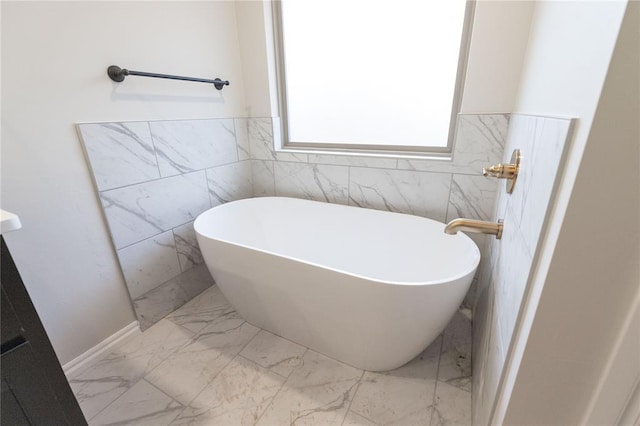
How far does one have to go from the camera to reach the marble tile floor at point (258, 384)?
114cm

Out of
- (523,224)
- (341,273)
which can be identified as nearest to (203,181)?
(341,273)

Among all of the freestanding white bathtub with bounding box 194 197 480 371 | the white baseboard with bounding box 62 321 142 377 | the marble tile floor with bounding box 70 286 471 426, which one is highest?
the freestanding white bathtub with bounding box 194 197 480 371

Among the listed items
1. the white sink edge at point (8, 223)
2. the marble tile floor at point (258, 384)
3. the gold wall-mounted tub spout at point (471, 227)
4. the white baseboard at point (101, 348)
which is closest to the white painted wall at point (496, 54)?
the gold wall-mounted tub spout at point (471, 227)

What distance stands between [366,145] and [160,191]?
1.30m

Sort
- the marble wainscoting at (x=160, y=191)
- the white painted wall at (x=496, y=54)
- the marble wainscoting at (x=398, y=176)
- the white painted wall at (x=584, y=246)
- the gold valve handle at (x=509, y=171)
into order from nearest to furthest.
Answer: the white painted wall at (x=584, y=246) < the gold valve handle at (x=509, y=171) < the white painted wall at (x=496, y=54) < the marble wainscoting at (x=160, y=191) < the marble wainscoting at (x=398, y=176)

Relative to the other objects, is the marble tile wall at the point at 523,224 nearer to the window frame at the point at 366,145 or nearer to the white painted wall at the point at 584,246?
the white painted wall at the point at 584,246

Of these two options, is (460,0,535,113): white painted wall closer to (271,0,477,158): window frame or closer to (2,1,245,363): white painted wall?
(271,0,477,158): window frame

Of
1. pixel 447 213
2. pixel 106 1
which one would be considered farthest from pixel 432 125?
pixel 106 1

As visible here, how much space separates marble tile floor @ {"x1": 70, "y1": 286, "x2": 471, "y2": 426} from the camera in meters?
1.14

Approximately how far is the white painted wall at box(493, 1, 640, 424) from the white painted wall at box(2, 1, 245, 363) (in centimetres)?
168

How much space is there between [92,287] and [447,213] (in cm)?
191

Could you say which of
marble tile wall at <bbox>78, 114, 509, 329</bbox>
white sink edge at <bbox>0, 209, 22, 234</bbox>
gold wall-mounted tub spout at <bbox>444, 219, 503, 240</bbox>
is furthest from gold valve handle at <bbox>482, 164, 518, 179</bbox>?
white sink edge at <bbox>0, 209, 22, 234</bbox>

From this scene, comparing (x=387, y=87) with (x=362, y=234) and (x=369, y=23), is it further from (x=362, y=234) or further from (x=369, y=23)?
(x=362, y=234)

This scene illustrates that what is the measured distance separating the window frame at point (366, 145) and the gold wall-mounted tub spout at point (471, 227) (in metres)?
0.73
